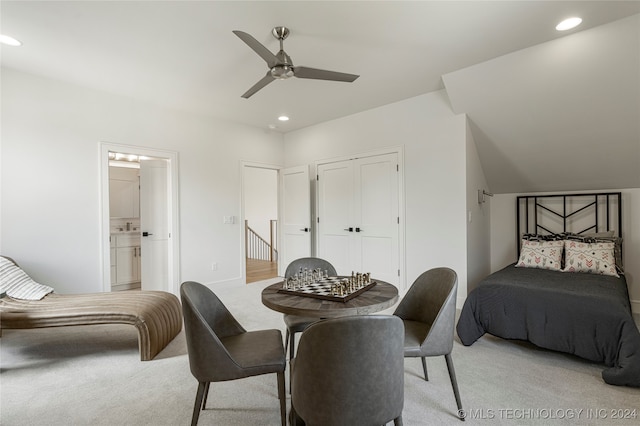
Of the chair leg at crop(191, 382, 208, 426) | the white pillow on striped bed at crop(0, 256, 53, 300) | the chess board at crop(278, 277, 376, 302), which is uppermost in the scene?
the chess board at crop(278, 277, 376, 302)

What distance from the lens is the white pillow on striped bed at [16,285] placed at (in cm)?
286

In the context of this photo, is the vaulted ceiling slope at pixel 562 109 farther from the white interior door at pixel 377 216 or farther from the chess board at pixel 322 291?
the chess board at pixel 322 291

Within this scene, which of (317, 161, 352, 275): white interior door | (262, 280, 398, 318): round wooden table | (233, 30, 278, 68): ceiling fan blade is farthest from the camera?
(317, 161, 352, 275): white interior door

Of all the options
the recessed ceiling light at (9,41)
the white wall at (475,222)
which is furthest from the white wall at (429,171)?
the recessed ceiling light at (9,41)

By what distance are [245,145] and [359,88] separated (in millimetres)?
2304

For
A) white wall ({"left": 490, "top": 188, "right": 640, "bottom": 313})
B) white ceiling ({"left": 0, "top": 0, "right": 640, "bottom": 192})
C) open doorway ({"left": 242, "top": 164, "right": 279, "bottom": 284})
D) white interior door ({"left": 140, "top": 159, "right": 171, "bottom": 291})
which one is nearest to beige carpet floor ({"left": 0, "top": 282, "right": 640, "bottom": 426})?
white interior door ({"left": 140, "top": 159, "right": 171, "bottom": 291})

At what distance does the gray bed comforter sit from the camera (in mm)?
2148

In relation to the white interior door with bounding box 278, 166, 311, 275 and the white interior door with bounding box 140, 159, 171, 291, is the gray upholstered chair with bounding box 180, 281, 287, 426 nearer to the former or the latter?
the white interior door with bounding box 140, 159, 171, 291

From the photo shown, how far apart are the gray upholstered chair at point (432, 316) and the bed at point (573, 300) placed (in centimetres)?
84

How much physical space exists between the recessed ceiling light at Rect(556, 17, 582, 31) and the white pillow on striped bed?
5.11m

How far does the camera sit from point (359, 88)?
12.5 ft

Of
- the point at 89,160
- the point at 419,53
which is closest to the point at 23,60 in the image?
the point at 89,160

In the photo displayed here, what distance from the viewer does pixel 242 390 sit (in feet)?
7.04

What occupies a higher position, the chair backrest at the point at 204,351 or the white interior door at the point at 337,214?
the white interior door at the point at 337,214
